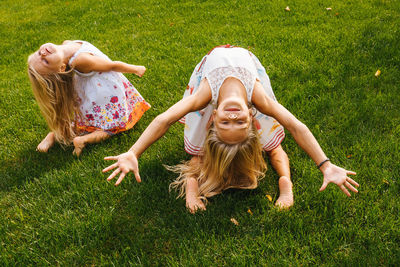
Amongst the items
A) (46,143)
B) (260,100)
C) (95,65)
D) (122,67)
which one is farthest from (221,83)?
(46,143)

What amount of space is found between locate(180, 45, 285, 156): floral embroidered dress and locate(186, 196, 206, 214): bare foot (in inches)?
18.7

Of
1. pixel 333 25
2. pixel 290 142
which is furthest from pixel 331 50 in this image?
pixel 290 142

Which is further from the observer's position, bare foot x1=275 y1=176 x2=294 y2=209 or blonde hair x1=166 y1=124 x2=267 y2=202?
bare foot x1=275 y1=176 x2=294 y2=209

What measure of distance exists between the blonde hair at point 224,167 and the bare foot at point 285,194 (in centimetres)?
19

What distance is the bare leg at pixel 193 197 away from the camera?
104 inches

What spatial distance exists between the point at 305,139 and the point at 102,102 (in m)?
2.25

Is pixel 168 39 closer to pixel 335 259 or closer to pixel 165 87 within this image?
pixel 165 87

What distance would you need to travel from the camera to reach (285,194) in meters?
2.62


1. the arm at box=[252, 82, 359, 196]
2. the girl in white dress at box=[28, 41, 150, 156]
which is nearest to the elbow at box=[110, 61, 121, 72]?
the girl in white dress at box=[28, 41, 150, 156]

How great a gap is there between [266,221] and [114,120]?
1973mm

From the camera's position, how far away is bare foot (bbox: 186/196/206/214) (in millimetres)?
2617

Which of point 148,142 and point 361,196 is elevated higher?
point 148,142

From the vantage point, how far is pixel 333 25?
500cm

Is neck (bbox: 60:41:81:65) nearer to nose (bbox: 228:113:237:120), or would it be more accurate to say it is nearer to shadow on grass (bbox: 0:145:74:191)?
shadow on grass (bbox: 0:145:74:191)
